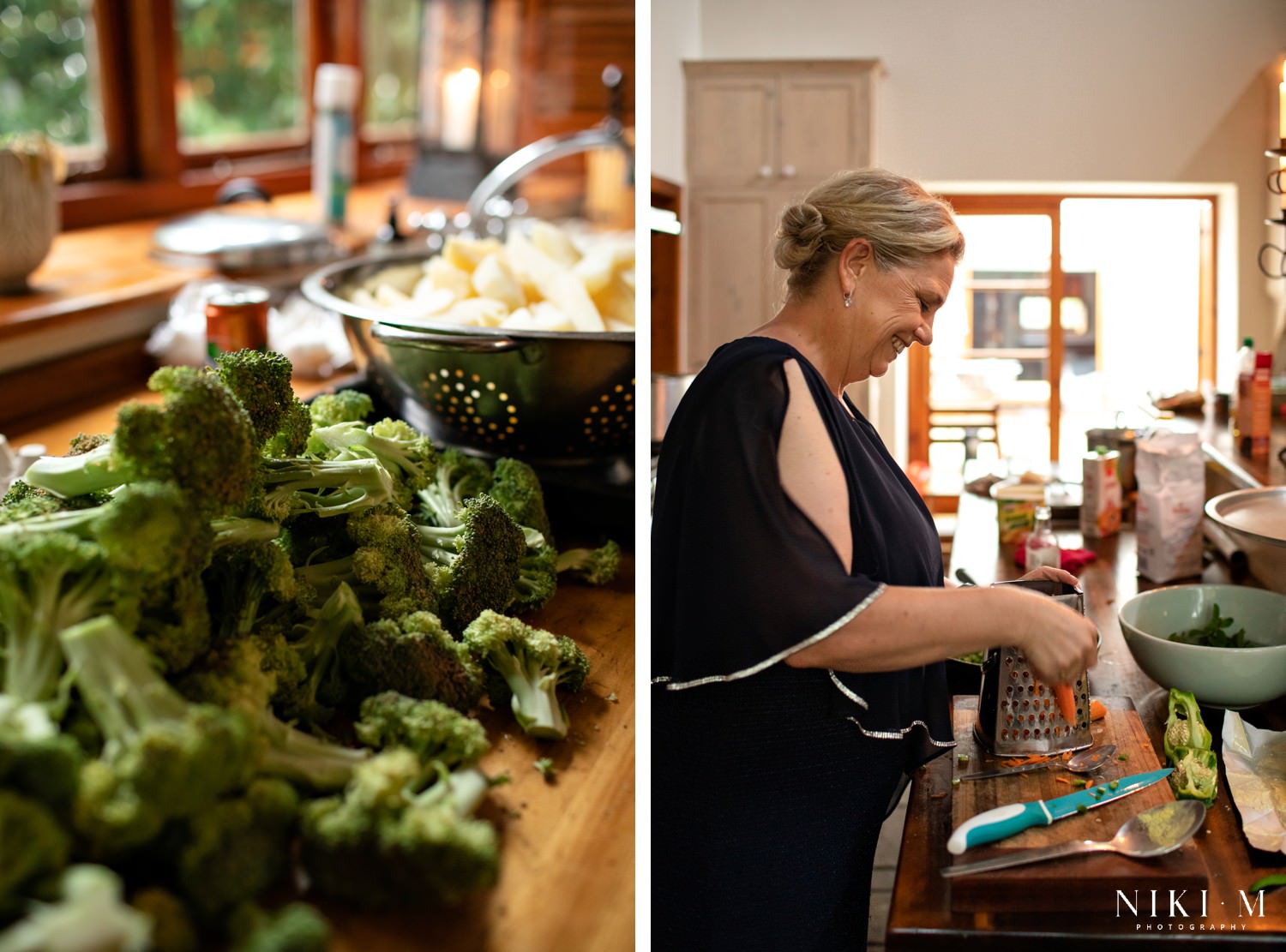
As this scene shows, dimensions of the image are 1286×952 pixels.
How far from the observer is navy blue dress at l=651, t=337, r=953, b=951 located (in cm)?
101

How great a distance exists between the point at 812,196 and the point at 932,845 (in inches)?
23.5

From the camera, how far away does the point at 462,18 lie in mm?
4918

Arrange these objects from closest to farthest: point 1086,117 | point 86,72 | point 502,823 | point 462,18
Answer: point 502,823 < point 86,72 < point 462,18 < point 1086,117

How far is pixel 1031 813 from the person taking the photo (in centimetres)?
101

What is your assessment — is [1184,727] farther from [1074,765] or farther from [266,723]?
[266,723]

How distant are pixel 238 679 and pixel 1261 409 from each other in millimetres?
2538

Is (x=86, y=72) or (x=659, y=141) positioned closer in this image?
(x=86, y=72)

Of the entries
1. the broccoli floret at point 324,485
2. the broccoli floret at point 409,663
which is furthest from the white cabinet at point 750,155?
the broccoli floret at point 409,663

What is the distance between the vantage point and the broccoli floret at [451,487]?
1151 mm

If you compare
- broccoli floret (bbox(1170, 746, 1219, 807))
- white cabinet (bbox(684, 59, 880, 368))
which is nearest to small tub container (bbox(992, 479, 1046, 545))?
broccoli floret (bbox(1170, 746, 1219, 807))

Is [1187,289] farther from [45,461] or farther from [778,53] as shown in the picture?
[45,461]

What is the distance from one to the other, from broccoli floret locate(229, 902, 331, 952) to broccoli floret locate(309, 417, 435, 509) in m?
0.55

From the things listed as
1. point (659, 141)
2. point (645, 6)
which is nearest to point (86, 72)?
point (659, 141)

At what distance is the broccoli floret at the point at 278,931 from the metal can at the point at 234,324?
4.03 feet
